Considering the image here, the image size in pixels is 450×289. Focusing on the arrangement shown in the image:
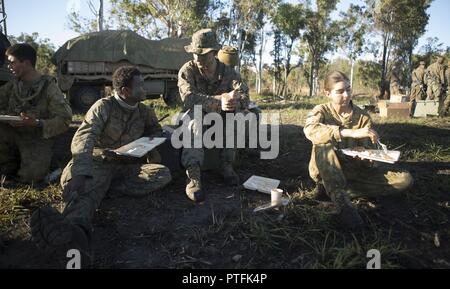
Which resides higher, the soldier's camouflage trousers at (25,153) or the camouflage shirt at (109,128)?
the camouflage shirt at (109,128)

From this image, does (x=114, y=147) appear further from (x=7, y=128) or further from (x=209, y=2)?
(x=209, y=2)

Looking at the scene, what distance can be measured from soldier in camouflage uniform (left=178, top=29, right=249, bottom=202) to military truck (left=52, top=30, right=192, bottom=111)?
7.44m

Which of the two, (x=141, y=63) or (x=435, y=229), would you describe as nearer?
(x=435, y=229)

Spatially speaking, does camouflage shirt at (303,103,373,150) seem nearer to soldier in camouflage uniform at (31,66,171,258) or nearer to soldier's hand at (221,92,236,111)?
soldier's hand at (221,92,236,111)

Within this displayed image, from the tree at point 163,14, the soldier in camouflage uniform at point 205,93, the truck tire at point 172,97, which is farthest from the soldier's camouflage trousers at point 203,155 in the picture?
the tree at point 163,14

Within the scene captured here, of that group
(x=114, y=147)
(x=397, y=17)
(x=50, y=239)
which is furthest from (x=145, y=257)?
(x=397, y=17)

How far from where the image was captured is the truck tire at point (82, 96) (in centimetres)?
1051

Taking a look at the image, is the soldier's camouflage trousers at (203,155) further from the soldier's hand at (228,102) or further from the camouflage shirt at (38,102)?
the camouflage shirt at (38,102)

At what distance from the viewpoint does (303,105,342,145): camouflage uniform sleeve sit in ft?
9.45

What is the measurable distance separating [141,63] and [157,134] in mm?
8290

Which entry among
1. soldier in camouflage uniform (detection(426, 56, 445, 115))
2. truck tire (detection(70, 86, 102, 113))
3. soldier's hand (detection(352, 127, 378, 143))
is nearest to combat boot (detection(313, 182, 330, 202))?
soldier's hand (detection(352, 127, 378, 143))

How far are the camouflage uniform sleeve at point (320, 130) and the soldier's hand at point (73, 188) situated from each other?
1838mm

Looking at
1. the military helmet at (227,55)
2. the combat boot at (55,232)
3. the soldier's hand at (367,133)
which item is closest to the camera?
the combat boot at (55,232)

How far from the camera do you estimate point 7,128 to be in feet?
12.5
